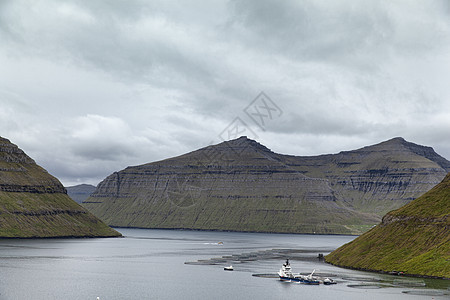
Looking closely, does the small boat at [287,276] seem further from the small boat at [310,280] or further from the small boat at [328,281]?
the small boat at [328,281]

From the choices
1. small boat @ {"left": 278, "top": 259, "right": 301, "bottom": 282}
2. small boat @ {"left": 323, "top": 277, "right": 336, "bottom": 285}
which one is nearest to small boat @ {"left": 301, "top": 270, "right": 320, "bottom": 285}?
small boat @ {"left": 278, "top": 259, "right": 301, "bottom": 282}

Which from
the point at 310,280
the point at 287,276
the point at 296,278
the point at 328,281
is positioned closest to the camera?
the point at 328,281

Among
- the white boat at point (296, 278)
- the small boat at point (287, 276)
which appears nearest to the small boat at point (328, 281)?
the white boat at point (296, 278)

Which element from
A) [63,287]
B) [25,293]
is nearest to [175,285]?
[63,287]

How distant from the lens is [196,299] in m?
155

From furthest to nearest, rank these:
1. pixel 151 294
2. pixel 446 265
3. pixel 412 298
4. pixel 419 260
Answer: pixel 419 260 < pixel 446 265 < pixel 151 294 < pixel 412 298

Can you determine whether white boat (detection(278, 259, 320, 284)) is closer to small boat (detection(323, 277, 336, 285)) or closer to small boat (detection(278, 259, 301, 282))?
small boat (detection(278, 259, 301, 282))

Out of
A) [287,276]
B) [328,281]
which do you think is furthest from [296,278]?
[328,281]

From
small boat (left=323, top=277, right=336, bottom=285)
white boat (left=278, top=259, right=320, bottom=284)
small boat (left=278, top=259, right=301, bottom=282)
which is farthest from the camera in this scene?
small boat (left=278, top=259, right=301, bottom=282)

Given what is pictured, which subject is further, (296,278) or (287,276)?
(287,276)

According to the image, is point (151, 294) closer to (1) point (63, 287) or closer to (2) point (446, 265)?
(1) point (63, 287)

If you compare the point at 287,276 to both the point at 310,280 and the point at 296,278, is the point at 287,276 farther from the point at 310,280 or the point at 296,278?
the point at 310,280

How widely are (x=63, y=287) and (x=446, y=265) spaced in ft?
401

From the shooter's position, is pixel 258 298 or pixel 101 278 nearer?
pixel 258 298
